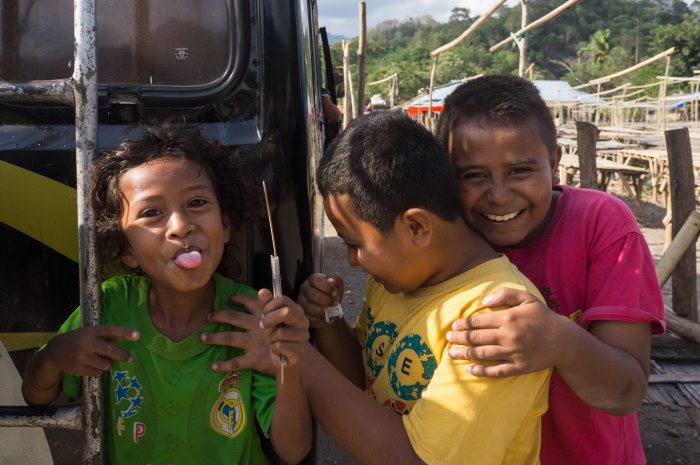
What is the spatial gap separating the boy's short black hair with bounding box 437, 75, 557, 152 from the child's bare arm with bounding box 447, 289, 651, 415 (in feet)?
1.61

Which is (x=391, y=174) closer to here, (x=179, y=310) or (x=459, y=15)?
(x=179, y=310)

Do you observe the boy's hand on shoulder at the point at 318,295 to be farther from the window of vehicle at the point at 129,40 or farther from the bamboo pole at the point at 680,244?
the bamboo pole at the point at 680,244

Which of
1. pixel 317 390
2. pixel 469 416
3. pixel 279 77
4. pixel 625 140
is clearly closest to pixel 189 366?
pixel 317 390

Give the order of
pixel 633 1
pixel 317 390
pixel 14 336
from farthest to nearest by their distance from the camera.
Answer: pixel 633 1 → pixel 14 336 → pixel 317 390

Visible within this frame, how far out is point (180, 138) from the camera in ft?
5.04

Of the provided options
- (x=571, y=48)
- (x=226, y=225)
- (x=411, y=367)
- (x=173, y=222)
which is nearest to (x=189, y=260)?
(x=173, y=222)

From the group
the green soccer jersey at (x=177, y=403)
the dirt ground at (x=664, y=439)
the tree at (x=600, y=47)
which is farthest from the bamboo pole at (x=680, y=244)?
the tree at (x=600, y=47)

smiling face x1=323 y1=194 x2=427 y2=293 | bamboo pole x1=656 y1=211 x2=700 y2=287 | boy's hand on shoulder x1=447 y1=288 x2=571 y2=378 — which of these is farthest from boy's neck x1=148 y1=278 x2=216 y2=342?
bamboo pole x1=656 y1=211 x2=700 y2=287

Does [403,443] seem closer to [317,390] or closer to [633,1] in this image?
[317,390]

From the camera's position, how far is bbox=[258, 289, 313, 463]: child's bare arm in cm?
119

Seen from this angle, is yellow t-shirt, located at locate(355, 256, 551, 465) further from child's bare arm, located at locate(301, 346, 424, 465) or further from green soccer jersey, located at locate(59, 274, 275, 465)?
green soccer jersey, located at locate(59, 274, 275, 465)

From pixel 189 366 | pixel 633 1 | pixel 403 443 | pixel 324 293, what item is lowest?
pixel 403 443

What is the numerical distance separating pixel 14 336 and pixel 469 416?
114 centimetres

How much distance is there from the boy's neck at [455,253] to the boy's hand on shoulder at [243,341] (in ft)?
1.36
